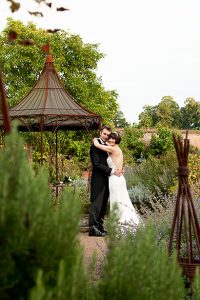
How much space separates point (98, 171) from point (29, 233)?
31.6ft

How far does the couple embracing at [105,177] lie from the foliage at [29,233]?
29.6 feet

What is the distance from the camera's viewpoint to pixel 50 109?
14.7 meters

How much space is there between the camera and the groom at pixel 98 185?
38.8ft

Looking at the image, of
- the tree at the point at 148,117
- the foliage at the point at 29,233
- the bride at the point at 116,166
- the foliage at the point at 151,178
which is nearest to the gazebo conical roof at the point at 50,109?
the foliage at the point at 151,178

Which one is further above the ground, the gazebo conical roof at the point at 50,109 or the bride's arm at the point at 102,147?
the gazebo conical roof at the point at 50,109

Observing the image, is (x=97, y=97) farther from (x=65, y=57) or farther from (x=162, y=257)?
(x=162, y=257)

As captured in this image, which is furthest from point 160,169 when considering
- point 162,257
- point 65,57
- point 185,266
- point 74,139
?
point 65,57

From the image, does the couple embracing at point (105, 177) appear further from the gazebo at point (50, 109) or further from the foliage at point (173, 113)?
the foliage at point (173, 113)

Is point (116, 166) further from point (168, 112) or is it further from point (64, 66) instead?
point (168, 112)

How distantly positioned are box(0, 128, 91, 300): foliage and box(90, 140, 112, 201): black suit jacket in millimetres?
9227

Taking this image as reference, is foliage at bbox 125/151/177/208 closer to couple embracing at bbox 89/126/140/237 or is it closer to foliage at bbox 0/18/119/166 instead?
couple embracing at bbox 89/126/140/237

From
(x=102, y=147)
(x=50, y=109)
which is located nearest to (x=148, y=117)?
(x=50, y=109)

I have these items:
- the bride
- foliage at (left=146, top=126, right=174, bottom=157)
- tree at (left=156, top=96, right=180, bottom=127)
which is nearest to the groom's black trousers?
the bride

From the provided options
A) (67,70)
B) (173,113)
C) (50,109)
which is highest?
(67,70)
